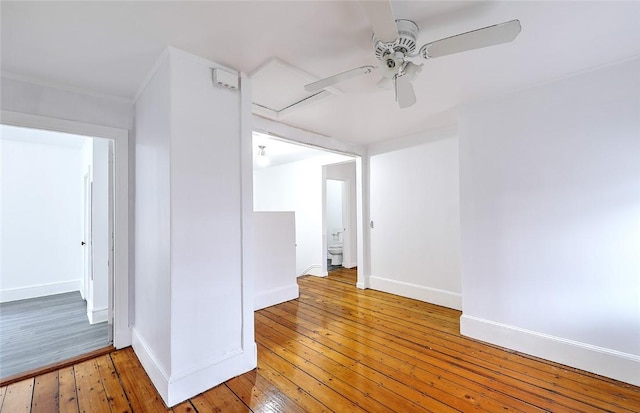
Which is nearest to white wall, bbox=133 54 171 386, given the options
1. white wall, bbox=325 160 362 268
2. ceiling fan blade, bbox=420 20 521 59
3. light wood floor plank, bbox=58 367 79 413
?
light wood floor plank, bbox=58 367 79 413

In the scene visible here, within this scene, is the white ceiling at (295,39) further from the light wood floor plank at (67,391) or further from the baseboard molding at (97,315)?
the baseboard molding at (97,315)

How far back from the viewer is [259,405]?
178cm

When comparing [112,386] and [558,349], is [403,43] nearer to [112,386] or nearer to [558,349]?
[558,349]

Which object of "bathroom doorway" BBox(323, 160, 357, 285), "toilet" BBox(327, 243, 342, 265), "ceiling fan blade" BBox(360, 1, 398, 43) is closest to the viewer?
"ceiling fan blade" BBox(360, 1, 398, 43)

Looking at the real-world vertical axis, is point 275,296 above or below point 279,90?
below

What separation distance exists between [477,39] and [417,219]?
9.25 ft

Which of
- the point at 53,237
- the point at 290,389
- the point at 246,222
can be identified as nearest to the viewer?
the point at 290,389

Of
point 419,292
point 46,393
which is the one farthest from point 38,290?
point 419,292

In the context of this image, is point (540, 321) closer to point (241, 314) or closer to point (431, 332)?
point (431, 332)

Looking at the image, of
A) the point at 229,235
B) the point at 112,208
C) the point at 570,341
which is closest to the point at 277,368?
the point at 229,235

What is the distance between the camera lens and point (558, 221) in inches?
90.0

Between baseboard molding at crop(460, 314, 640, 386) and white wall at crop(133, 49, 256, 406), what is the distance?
2.19 m

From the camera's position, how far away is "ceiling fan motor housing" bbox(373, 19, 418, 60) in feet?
5.07

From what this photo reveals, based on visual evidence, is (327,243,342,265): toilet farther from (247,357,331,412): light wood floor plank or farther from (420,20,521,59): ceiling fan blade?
(420,20,521,59): ceiling fan blade
